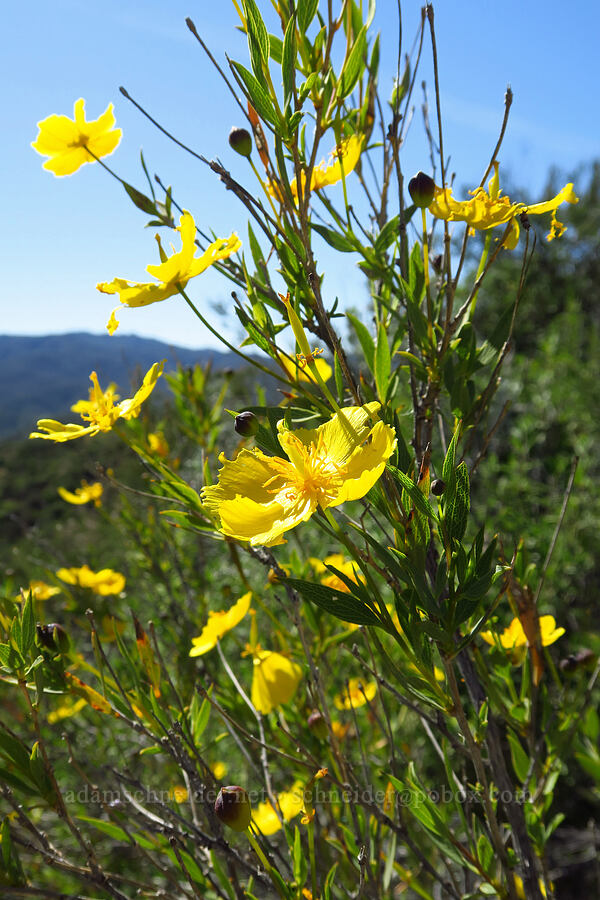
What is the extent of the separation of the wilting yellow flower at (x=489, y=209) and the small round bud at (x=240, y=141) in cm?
23

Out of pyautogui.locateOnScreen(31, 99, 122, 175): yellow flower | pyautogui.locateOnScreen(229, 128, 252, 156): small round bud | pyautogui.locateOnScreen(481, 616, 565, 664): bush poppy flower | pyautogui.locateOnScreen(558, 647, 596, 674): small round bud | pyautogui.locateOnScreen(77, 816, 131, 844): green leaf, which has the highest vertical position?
pyautogui.locateOnScreen(31, 99, 122, 175): yellow flower

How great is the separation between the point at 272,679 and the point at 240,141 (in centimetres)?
80

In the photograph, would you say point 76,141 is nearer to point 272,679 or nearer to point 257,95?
point 257,95

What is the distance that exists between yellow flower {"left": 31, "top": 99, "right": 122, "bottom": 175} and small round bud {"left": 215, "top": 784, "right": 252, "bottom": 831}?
81 cm

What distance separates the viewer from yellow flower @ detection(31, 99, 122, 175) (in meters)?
0.84

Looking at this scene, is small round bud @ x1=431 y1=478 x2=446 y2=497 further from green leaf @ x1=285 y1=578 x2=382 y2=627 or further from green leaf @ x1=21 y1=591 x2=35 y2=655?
green leaf @ x1=21 y1=591 x2=35 y2=655

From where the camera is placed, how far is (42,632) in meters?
0.78

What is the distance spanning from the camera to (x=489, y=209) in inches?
27.7

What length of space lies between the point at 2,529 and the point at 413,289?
31.6 feet

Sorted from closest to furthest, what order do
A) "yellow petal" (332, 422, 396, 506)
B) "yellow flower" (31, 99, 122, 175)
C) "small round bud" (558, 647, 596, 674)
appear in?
1. "yellow petal" (332, 422, 396, 506)
2. "yellow flower" (31, 99, 122, 175)
3. "small round bud" (558, 647, 596, 674)

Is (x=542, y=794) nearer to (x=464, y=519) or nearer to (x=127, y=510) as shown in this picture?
(x=464, y=519)

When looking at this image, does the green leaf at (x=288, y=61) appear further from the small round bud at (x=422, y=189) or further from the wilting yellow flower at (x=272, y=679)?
the wilting yellow flower at (x=272, y=679)

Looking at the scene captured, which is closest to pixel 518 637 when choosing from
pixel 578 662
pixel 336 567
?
pixel 578 662

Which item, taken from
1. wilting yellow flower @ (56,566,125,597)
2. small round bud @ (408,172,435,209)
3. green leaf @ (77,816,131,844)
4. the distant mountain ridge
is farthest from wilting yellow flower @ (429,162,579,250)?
the distant mountain ridge
